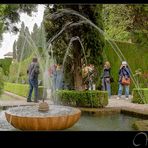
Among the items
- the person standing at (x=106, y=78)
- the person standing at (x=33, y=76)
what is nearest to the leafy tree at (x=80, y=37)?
the person standing at (x=106, y=78)

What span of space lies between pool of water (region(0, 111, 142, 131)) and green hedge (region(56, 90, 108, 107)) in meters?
0.38

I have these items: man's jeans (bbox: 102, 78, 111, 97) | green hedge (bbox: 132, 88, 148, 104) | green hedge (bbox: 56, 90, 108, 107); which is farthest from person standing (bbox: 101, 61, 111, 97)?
green hedge (bbox: 132, 88, 148, 104)

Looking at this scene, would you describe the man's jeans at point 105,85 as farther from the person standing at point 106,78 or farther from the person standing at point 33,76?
the person standing at point 33,76

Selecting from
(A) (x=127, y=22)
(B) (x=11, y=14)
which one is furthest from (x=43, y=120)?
(A) (x=127, y=22)

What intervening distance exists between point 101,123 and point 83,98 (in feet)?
3.25

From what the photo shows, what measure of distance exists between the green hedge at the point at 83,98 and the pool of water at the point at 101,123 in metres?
0.38

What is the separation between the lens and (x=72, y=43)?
8.29 meters

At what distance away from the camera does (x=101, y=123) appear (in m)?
6.86

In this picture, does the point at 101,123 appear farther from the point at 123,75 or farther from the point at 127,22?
the point at 127,22

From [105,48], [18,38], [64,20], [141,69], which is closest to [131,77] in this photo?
[141,69]

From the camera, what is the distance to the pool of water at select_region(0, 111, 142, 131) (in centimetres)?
644

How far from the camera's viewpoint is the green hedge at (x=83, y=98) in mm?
7566

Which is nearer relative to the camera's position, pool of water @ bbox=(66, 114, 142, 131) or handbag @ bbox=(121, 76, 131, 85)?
pool of water @ bbox=(66, 114, 142, 131)

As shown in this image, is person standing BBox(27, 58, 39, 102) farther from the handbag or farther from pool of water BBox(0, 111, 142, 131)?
the handbag
